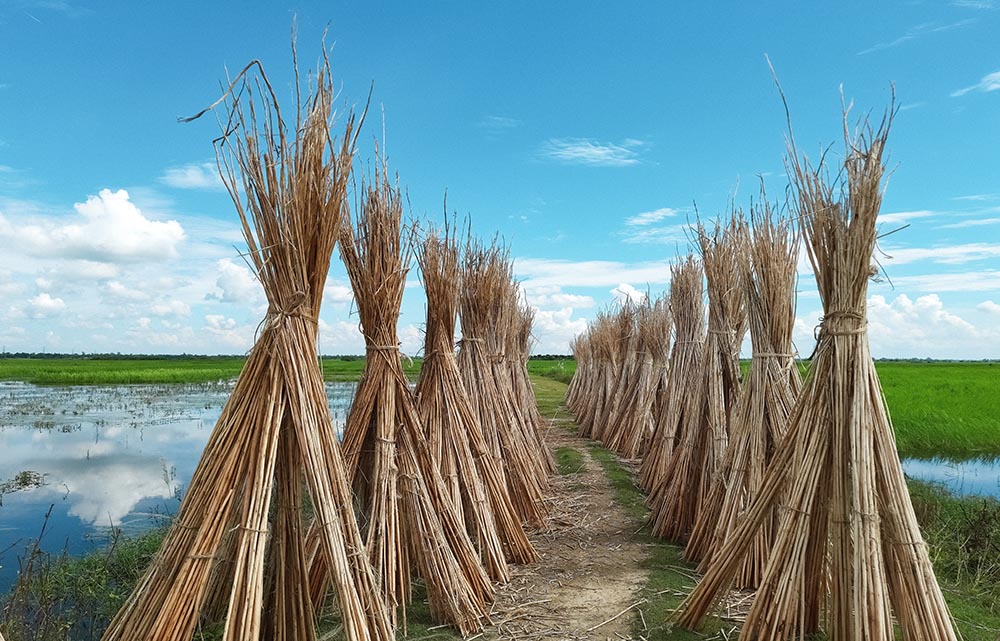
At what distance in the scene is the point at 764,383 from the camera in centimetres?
523

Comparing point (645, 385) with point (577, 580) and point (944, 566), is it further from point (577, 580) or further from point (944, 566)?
point (577, 580)

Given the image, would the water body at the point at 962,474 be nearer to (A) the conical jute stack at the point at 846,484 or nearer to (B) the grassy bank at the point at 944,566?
(B) the grassy bank at the point at 944,566

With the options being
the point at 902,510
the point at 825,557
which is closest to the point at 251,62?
the point at 902,510

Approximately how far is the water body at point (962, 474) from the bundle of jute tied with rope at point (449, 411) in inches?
324

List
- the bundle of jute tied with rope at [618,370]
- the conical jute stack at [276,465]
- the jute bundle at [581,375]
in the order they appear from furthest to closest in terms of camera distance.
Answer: the jute bundle at [581,375] < the bundle of jute tied with rope at [618,370] < the conical jute stack at [276,465]

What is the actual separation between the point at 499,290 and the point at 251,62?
509cm

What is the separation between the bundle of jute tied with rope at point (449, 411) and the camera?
5.25m

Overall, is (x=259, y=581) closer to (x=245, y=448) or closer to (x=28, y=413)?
(x=245, y=448)

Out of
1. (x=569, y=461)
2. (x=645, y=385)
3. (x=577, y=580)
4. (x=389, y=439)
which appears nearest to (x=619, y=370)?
(x=645, y=385)

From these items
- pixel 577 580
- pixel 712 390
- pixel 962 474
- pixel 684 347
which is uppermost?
pixel 684 347

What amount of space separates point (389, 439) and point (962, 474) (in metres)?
11.7

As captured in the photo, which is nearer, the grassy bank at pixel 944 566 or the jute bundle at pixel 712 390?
the grassy bank at pixel 944 566

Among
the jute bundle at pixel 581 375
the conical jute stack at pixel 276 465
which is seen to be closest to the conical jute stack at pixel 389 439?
the conical jute stack at pixel 276 465

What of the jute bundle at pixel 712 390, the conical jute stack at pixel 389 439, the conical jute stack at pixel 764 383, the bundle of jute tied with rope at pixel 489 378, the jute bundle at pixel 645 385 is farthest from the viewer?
the jute bundle at pixel 645 385
